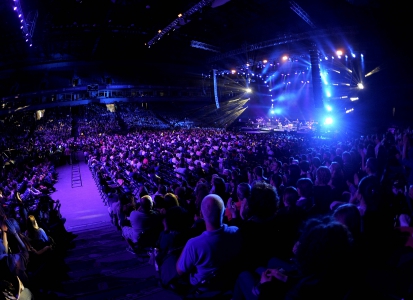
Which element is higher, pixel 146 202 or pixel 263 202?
pixel 263 202

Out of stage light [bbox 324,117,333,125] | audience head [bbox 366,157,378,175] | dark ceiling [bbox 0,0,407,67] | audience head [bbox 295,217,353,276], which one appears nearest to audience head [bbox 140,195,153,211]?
audience head [bbox 295,217,353,276]

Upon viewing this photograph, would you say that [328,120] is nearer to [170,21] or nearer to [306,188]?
[170,21]

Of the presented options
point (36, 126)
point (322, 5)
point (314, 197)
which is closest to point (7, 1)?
point (36, 126)

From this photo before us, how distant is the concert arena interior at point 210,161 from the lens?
246cm

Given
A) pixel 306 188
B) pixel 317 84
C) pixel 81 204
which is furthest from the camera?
pixel 317 84

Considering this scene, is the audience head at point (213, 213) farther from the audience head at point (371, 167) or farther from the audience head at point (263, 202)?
the audience head at point (371, 167)

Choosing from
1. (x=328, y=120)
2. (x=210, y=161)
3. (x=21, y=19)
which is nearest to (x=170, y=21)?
(x=21, y=19)

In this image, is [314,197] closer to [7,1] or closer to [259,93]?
[7,1]

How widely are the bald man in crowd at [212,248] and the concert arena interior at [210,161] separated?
2cm

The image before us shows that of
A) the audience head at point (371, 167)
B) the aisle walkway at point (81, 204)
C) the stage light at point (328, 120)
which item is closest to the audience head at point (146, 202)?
the audience head at point (371, 167)

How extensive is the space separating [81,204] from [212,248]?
10011mm

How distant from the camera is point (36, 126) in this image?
3456 cm

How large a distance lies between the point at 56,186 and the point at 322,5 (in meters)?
24.8

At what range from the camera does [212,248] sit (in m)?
2.43
